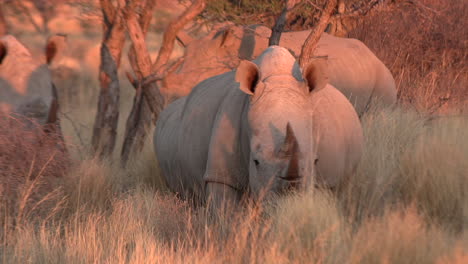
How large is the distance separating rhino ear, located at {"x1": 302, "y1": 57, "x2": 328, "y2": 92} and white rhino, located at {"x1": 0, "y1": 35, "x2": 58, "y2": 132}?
84.5 inches

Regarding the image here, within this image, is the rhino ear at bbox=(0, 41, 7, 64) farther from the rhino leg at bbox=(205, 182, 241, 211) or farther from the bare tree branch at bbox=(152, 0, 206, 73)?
the rhino leg at bbox=(205, 182, 241, 211)

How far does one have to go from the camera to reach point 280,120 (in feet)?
14.2

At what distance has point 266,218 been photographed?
4426 millimetres

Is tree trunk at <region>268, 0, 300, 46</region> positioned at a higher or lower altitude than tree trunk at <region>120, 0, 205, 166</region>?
higher

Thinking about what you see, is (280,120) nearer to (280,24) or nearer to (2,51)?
(2,51)

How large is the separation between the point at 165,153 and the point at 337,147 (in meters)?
1.97

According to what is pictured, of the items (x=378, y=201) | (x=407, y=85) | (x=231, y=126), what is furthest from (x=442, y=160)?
(x=407, y=85)

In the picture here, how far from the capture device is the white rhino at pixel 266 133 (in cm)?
421

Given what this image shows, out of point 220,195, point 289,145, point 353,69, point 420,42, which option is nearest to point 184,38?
point 353,69

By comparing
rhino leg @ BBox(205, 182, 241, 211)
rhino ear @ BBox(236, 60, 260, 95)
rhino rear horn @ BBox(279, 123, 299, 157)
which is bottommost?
rhino leg @ BBox(205, 182, 241, 211)

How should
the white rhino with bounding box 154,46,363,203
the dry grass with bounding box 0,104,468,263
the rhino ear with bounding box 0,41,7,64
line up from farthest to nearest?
Result: the rhino ear with bounding box 0,41,7,64 → the white rhino with bounding box 154,46,363,203 → the dry grass with bounding box 0,104,468,263

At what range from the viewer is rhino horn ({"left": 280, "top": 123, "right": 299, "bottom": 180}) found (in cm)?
396

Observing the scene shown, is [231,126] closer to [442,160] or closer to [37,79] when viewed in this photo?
[442,160]

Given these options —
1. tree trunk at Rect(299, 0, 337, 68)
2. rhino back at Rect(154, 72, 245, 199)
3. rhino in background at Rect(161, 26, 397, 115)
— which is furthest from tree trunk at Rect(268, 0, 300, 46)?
rhino back at Rect(154, 72, 245, 199)
